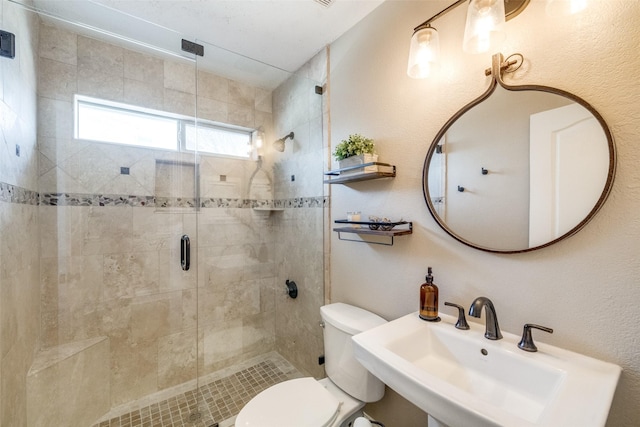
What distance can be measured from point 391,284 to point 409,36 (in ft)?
4.29

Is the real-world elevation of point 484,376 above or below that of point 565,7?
below

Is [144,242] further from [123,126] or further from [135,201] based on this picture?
[123,126]

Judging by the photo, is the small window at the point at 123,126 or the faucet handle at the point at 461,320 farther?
the small window at the point at 123,126

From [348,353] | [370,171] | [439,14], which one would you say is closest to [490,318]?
[348,353]

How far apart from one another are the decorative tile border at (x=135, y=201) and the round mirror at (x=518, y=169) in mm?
913

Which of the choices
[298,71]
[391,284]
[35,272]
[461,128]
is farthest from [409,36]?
[35,272]

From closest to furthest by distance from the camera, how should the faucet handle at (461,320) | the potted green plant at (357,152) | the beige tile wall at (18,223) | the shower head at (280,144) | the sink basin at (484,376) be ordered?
1. the sink basin at (484,376)
2. the faucet handle at (461,320)
3. the beige tile wall at (18,223)
4. the potted green plant at (357,152)
5. the shower head at (280,144)

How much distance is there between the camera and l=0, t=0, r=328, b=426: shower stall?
1.63 metres

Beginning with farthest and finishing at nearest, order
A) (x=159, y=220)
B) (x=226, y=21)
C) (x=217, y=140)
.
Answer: (x=217, y=140) → (x=159, y=220) → (x=226, y=21)

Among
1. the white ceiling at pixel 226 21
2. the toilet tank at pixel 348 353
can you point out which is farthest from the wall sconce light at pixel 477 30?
the toilet tank at pixel 348 353

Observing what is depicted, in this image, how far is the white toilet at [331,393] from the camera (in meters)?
1.15

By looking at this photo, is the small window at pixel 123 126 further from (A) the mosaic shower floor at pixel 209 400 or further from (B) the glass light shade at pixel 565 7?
(B) the glass light shade at pixel 565 7

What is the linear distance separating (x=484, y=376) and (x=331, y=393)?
75 centimetres

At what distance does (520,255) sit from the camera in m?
0.97
